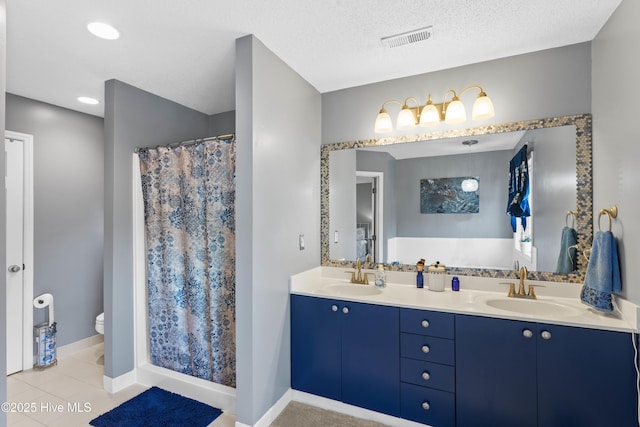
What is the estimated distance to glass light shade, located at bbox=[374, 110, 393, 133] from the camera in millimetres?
2486

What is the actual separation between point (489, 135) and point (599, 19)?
82 centimetres

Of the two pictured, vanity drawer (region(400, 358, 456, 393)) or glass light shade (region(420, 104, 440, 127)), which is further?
glass light shade (region(420, 104, 440, 127))

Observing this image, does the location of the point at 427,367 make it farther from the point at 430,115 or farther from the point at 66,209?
the point at 66,209

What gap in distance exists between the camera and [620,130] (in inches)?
67.4

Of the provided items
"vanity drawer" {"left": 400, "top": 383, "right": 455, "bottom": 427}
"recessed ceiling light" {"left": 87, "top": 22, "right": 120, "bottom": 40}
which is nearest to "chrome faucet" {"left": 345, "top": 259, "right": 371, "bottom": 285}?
"vanity drawer" {"left": 400, "top": 383, "right": 455, "bottom": 427}

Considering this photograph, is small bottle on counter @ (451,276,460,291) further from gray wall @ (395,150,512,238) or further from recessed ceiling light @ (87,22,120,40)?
recessed ceiling light @ (87,22,120,40)

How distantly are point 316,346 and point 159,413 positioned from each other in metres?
1.17

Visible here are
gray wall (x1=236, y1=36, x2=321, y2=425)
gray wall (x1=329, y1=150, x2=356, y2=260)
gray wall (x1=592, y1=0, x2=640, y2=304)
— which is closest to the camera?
gray wall (x1=592, y1=0, x2=640, y2=304)

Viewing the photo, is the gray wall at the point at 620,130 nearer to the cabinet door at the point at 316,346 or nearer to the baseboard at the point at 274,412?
the cabinet door at the point at 316,346

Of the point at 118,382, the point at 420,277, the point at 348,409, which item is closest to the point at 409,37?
the point at 420,277

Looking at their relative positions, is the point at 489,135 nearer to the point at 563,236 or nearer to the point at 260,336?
the point at 563,236

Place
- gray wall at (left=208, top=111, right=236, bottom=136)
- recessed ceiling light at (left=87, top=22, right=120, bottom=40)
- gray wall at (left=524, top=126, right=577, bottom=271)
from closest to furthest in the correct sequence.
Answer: recessed ceiling light at (left=87, top=22, right=120, bottom=40), gray wall at (left=524, top=126, right=577, bottom=271), gray wall at (left=208, top=111, right=236, bottom=136)

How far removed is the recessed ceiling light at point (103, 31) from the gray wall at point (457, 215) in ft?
6.97

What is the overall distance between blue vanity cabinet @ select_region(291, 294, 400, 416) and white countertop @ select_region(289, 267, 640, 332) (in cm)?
10
